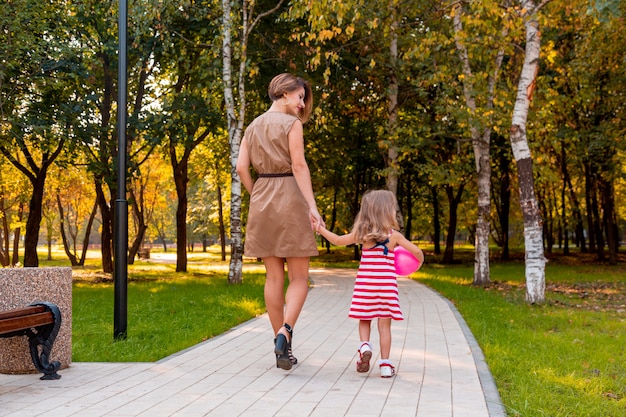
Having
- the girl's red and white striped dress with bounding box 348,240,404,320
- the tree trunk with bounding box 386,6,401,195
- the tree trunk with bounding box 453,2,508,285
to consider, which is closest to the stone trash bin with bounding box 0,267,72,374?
the girl's red and white striped dress with bounding box 348,240,404,320

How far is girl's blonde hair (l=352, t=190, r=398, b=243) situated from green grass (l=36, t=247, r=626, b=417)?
1.54 m

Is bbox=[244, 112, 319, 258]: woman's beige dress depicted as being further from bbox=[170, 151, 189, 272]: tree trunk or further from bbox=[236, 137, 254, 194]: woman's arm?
bbox=[170, 151, 189, 272]: tree trunk

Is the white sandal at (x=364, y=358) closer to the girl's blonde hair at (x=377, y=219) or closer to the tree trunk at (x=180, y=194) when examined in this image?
the girl's blonde hair at (x=377, y=219)

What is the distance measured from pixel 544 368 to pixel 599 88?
2151 cm

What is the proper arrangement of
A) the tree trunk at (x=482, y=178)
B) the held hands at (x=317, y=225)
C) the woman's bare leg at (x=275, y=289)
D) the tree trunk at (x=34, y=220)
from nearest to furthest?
the held hands at (x=317, y=225) < the woman's bare leg at (x=275, y=289) < the tree trunk at (x=482, y=178) < the tree trunk at (x=34, y=220)

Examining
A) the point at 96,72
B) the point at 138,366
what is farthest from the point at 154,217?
the point at 138,366

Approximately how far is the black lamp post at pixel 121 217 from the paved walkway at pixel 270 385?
0.95 metres

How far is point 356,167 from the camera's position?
106 feet

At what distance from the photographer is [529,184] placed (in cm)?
1251

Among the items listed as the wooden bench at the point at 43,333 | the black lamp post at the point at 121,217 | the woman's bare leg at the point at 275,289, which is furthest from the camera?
the black lamp post at the point at 121,217

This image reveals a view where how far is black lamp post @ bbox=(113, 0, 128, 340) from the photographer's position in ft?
24.5

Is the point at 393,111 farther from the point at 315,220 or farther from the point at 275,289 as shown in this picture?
the point at 315,220

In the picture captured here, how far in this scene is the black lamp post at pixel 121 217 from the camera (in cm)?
746

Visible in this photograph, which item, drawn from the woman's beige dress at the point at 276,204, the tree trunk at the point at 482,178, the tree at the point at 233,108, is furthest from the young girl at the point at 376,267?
the tree trunk at the point at 482,178
